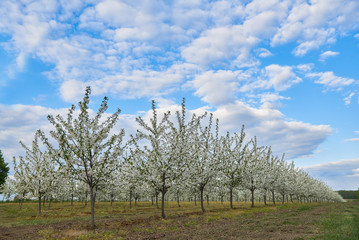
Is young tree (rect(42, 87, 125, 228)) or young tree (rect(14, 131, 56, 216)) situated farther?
young tree (rect(14, 131, 56, 216))

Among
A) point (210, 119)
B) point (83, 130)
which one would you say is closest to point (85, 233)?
point (83, 130)

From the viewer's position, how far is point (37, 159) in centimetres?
4069

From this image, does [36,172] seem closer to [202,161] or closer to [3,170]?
[202,161]

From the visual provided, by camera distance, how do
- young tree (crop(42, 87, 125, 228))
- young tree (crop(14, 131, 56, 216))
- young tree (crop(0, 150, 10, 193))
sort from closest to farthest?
young tree (crop(42, 87, 125, 228)) → young tree (crop(14, 131, 56, 216)) → young tree (crop(0, 150, 10, 193))

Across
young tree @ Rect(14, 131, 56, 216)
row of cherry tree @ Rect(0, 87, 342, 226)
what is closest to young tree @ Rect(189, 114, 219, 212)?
row of cherry tree @ Rect(0, 87, 342, 226)

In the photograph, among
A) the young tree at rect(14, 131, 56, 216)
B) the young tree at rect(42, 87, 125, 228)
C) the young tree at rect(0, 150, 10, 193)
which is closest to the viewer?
the young tree at rect(42, 87, 125, 228)

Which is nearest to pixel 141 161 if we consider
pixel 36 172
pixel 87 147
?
pixel 87 147

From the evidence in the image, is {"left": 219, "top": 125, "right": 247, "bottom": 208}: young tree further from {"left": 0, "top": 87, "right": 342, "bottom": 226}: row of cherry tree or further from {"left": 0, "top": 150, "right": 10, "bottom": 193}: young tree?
{"left": 0, "top": 150, "right": 10, "bottom": 193}: young tree

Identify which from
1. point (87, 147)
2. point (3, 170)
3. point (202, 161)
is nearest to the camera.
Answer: point (87, 147)

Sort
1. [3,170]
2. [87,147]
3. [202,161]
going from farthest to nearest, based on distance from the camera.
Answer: [3,170] < [202,161] < [87,147]

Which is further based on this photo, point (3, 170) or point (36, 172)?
point (3, 170)

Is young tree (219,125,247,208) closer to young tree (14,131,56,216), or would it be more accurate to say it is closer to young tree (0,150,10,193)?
young tree (14,131,56,216)

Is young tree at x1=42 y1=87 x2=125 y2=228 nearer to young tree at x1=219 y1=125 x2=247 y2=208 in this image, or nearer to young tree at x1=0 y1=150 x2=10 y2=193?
young tree at x1=219 y1=125 x2=247 y2=208

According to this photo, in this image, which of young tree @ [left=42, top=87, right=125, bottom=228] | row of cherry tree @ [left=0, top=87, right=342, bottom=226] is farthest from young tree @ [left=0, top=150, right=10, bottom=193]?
young tree @ [left=42, top=87, right=125, bottom=228]
